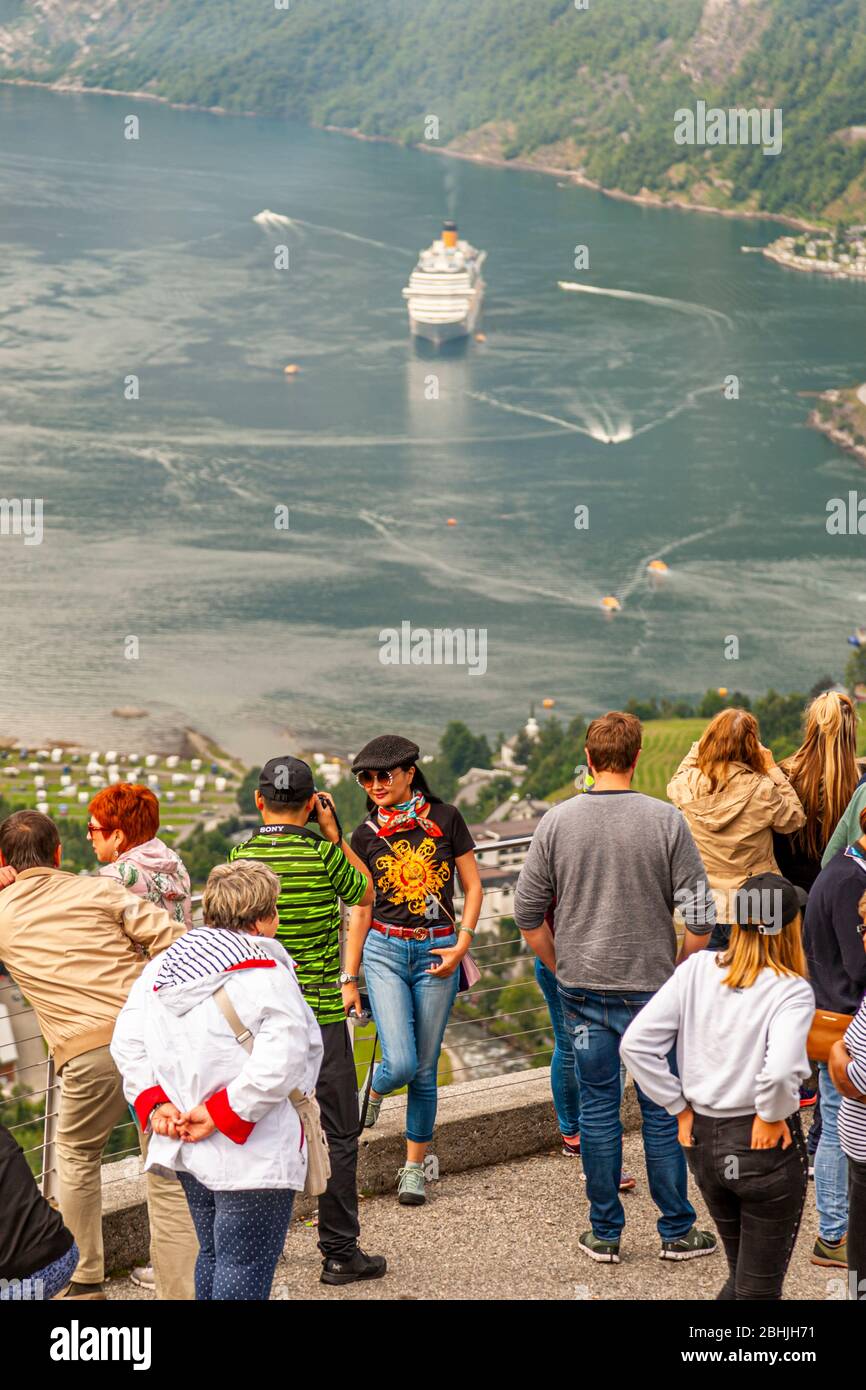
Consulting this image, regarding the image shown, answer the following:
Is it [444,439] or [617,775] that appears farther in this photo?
[444,439]

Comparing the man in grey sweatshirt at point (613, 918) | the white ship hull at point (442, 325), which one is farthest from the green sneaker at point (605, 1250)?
the white ship hull at point (442, 325)

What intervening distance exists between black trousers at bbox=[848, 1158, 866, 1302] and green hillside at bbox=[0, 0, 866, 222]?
146201mm

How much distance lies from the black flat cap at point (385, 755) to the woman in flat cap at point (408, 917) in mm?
28

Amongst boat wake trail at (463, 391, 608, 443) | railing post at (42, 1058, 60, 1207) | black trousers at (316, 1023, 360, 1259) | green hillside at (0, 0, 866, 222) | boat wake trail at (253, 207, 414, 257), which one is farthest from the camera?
green hillside at (0, 0, 866, 222)

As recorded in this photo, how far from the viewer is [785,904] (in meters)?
3.42

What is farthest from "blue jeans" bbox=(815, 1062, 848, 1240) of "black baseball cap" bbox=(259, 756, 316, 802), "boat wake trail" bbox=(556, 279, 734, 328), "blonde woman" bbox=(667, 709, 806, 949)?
"boat wake trail" bbox=(556, 279, 734, 328)

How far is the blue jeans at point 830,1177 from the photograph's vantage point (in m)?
4.31

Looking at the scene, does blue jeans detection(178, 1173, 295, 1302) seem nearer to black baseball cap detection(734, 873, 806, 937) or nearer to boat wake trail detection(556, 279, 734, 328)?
black baseball cap detection(734, 873, 806, 937)

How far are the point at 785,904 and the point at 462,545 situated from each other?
106 metres

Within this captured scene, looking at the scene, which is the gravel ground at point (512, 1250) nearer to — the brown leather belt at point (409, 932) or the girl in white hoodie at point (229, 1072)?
the brown leather belt at point (409, 932)

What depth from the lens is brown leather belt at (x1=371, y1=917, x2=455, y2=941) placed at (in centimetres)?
460

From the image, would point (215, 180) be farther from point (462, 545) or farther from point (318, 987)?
point (318, 987)

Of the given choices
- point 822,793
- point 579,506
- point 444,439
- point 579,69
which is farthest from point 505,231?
point 822,793

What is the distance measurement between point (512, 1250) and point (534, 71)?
162 meters
